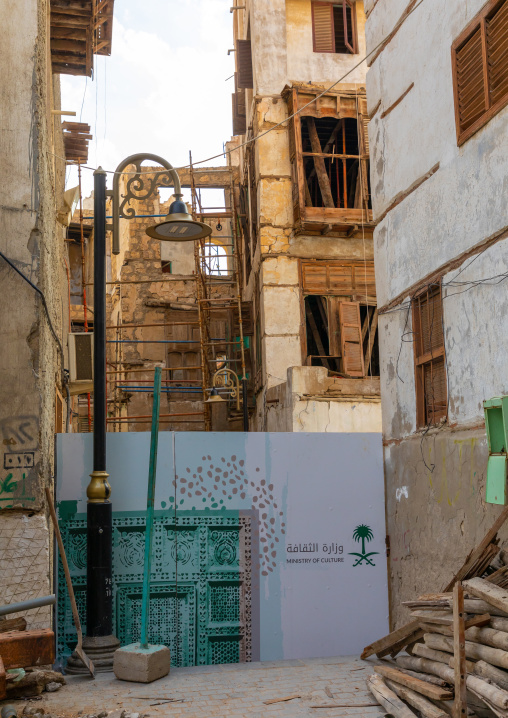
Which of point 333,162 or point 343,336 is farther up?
point 333,162

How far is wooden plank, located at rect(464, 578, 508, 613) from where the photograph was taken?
208 inches

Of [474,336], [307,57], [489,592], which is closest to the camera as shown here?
[489,592]

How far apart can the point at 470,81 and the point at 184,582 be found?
5870mm

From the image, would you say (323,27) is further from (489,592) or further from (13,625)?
(489,592)

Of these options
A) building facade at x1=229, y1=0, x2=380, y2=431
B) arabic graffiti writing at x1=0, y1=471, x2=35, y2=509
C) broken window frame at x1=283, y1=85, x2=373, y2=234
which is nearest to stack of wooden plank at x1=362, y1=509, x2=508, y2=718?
arabic graffiti writing at x1=0, y1=471, x2=35, y2=509

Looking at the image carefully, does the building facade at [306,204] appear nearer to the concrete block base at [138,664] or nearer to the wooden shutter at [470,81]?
the concrete block base at [138,664]

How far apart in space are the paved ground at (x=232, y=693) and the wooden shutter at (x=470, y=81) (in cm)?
525

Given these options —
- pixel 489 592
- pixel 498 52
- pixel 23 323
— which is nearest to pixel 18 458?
pixel 23 323

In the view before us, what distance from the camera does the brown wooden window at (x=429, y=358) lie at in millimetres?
7750

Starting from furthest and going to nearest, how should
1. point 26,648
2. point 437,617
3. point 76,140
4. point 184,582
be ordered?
point 76,140
point 184,582
point 26,648
point 437,617

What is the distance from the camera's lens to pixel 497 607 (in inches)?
210

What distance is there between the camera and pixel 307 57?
19703 mm

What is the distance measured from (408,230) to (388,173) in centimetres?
100

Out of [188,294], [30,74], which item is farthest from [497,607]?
[188,294]
